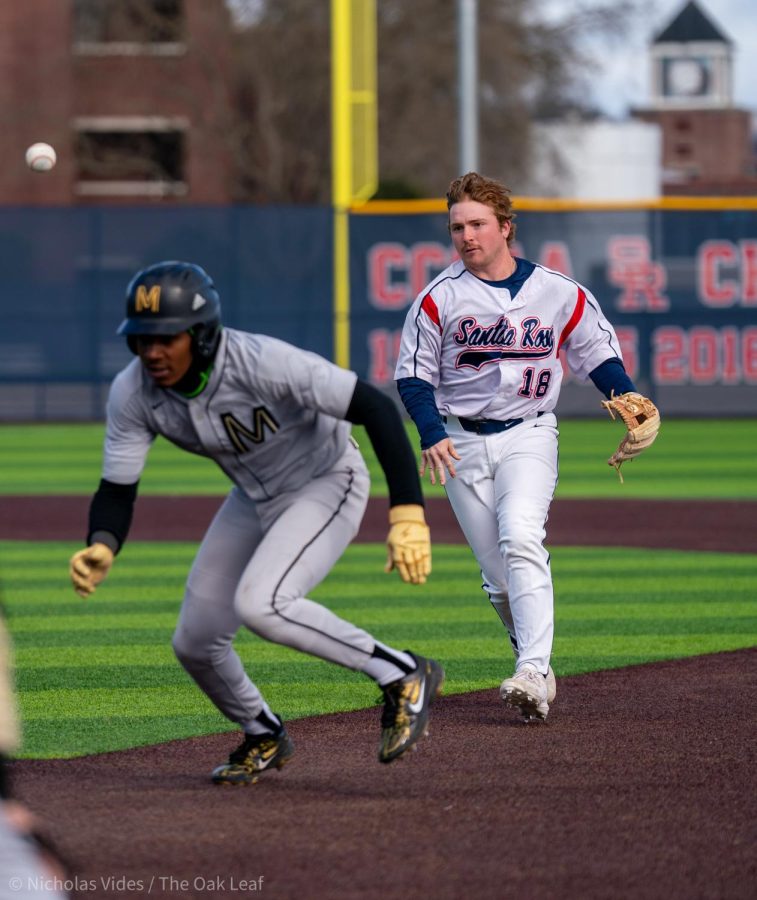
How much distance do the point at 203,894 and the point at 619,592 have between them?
19.1ft

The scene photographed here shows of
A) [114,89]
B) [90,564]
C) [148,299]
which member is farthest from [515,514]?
[114,89]

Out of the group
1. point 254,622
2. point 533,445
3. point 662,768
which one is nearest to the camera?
point 254,622

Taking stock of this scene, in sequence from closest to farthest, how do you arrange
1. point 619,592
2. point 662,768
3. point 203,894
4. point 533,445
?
1. point 203,894
2. point 662,768
3. point 533,445
4. point 619,592

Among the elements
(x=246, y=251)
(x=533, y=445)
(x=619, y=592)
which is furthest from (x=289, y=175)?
(x=533, y=445)

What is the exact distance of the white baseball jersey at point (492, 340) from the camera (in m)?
6.34

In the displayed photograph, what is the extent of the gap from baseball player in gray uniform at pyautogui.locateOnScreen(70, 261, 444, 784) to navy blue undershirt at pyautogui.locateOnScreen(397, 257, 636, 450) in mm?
888

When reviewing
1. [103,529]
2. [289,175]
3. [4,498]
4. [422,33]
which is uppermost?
[422,33]

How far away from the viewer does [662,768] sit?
214 inches

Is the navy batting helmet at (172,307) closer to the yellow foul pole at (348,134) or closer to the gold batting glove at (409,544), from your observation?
the gold batting glove at (409,544)

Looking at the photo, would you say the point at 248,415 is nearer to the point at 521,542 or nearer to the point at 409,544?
the point at 409,544

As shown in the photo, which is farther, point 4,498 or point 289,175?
point 289,175

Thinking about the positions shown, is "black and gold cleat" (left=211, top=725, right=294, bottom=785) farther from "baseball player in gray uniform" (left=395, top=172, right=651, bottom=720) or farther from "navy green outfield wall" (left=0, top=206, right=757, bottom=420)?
"navy green outfield wall" (left=0, top=206, right=757, bottom=420)

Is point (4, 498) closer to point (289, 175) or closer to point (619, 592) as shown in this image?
point (619, 592)

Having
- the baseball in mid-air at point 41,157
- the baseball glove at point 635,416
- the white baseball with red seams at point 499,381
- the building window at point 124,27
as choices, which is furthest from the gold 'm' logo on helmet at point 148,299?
the building window at point 124,27
